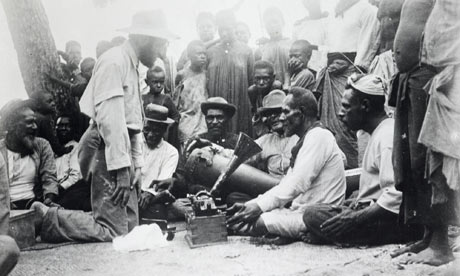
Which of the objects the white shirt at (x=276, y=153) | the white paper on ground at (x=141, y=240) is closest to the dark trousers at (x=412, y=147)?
the white paper on ground at (x=141, y=240)

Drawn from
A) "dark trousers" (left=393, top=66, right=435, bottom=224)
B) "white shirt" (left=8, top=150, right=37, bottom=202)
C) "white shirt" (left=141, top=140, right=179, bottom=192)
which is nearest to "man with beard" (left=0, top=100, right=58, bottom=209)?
"white shirt" (left=8, top=150, right=37, bottom=202)

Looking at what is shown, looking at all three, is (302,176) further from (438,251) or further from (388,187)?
(438,251)

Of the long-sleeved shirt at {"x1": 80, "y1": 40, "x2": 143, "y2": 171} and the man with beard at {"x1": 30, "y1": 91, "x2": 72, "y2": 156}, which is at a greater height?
the long-sleeved shirt at {"x1": 80, "y1": 40, "x2": 143, "y2": 171}

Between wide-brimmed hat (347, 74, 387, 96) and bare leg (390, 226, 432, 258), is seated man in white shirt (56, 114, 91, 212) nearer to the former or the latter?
wide-brimmed hat (347, 74, 387, 96)

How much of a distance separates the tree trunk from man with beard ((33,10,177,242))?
1.89 m

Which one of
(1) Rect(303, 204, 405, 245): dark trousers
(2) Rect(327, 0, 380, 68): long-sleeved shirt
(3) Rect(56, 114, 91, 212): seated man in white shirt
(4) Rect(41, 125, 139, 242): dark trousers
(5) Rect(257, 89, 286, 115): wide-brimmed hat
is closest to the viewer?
(1) Rect(303, 204, 405, 245): dark trousers

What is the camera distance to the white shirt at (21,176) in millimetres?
5531

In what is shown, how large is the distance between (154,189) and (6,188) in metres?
2.96

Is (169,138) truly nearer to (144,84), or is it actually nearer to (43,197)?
(144,84)

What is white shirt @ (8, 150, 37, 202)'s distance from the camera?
5.53 m

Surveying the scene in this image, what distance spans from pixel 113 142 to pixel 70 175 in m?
2.27

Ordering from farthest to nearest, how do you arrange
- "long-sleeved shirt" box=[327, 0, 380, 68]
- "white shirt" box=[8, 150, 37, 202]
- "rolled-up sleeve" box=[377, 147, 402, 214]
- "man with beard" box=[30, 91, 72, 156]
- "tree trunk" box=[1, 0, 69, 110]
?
"man with beard" box=[30, 91, 72, 156], "long-sleeved shirt" box=[327, 0, 380, 68], "tree trunk" box=[1, 0, 69, 110], "white shirt" box=[8, 150, 37, 202], "rolled-up sleeve" box=[377, 147, 402, 214]

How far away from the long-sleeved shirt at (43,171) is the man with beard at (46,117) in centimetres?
65

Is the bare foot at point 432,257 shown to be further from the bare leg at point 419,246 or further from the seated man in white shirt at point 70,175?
the seated man in white shirt at point 70,175
